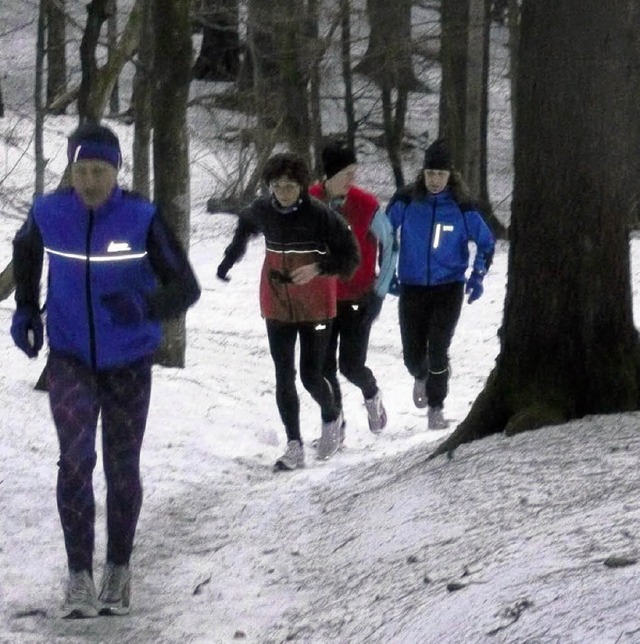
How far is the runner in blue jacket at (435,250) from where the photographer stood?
31.7ft

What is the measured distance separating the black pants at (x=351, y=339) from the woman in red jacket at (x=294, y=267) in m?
0.72

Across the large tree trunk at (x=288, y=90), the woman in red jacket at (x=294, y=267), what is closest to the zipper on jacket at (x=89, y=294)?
the woman in red jacket at (x=294, y=267)

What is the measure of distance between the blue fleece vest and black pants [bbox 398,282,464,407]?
14.7 ft

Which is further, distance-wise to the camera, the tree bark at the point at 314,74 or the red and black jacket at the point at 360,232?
the tree bark at the point at 314,74

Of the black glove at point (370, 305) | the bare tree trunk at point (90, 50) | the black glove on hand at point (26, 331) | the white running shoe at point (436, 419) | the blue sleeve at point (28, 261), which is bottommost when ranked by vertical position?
the white running shoe at point (436, 419)

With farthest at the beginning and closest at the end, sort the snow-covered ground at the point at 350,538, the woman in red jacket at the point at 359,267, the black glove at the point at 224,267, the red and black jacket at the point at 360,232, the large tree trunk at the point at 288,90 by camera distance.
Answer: the large tree trunk at the point at 288,90, the red and black jacket at the point at 360,232, the woman in red jacket at the point at 359,267, the black glove at the point at 224,267, the snow-covered ground at the point at 350,538

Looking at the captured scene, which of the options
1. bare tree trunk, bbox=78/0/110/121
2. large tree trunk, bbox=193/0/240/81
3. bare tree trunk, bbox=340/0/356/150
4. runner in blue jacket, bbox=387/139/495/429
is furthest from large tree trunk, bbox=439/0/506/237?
runner in blue jacket, bbox=387/139/495/429

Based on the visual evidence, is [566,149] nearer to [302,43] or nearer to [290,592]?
[290,592]

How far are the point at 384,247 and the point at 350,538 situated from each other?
3.55 meters

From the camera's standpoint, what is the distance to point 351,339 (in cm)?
973

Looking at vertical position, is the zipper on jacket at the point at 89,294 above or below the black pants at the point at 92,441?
above

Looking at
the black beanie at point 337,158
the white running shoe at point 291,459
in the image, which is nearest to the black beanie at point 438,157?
the black beanie at point 337,158

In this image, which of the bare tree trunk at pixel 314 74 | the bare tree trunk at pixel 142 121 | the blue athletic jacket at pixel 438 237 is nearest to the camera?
the blue athletic jacket at pixel 438 237

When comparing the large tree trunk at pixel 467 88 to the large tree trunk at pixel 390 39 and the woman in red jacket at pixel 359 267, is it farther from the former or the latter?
the woman in red jacket at pixel 359 267
